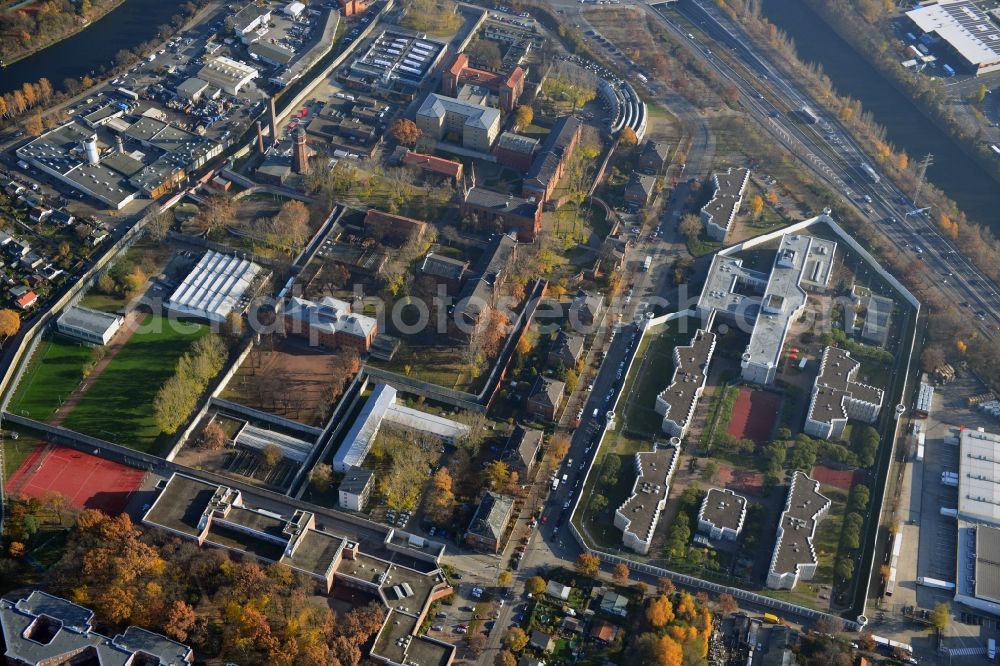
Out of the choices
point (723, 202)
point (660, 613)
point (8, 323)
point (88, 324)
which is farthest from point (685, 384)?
point (8, 323)

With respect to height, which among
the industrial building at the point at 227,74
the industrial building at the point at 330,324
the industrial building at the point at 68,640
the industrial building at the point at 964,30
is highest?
the industrial building at the point at 964,30

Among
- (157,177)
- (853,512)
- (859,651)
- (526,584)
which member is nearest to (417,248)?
(157,177)

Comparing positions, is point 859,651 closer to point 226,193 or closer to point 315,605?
point 315,605

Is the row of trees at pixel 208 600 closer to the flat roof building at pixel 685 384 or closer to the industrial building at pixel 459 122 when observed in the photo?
Answer: the flat roof building at pixel 685 384

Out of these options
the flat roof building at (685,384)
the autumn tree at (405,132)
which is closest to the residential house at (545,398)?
the flat roof building at (685,384)

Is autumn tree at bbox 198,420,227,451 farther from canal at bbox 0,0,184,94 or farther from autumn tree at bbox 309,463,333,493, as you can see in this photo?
canal at bbox 0,0,184,94
